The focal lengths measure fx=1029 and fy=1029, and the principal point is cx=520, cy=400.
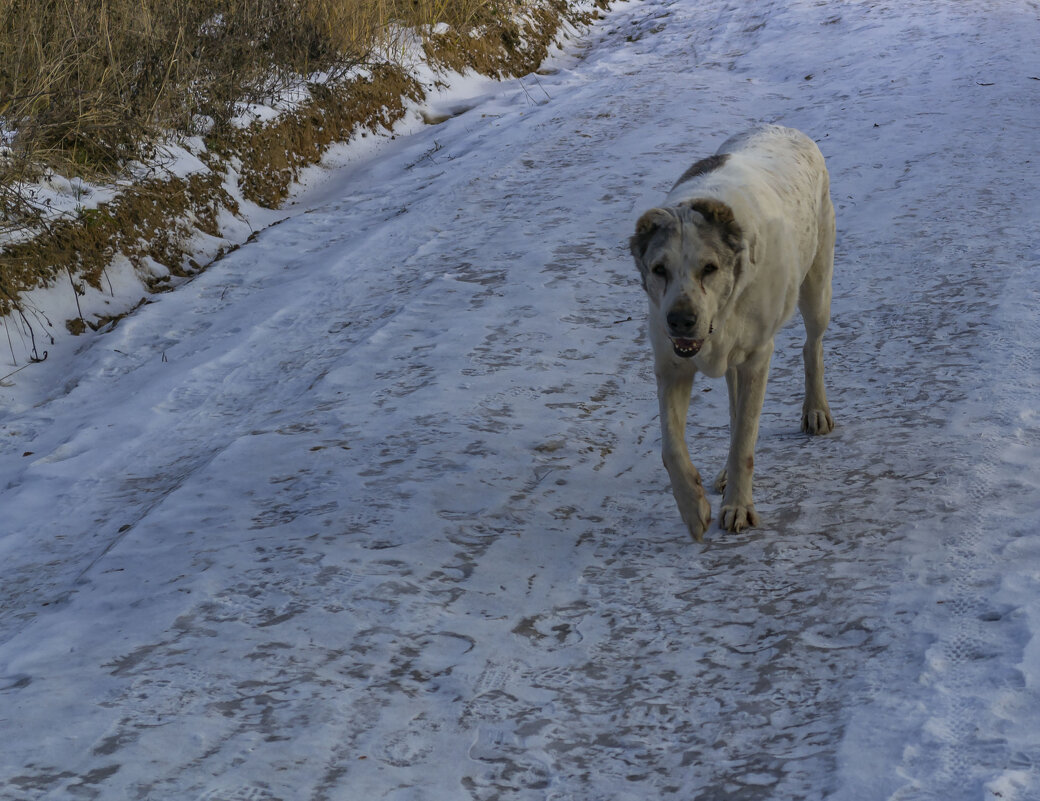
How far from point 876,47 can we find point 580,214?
6805mm

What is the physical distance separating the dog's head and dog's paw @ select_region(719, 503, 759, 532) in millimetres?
847

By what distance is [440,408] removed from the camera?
226 inches

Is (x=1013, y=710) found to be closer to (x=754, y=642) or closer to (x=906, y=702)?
(x=906, y=702)

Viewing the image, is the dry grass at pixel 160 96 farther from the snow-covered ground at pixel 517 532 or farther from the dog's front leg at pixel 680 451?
the dog's front leg at pixel 680 451

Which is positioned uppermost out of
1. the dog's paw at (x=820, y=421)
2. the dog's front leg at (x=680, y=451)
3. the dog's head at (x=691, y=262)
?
the dog's head at (x=691, y=262)

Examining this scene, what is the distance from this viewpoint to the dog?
4.04 m


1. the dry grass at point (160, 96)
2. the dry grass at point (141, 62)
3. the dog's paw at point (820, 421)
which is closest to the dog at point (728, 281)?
the dog's paw at point (820, 421)

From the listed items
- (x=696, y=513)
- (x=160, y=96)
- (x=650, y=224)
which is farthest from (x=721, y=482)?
(x=160, y=96)

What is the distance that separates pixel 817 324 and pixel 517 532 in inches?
79.4

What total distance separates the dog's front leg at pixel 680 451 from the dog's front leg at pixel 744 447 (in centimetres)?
16

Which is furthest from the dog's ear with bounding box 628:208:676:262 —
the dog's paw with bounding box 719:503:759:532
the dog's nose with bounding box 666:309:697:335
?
the dog's paw with bounding box 719:503:759:532

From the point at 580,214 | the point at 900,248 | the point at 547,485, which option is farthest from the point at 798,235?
the point at 580,214

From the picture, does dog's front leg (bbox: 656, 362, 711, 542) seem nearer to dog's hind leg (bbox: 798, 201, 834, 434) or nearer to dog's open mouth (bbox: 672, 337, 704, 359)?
dog's open mouth (bbox: 672, 337, 704, 359)

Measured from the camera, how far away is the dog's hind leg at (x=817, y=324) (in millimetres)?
5363
